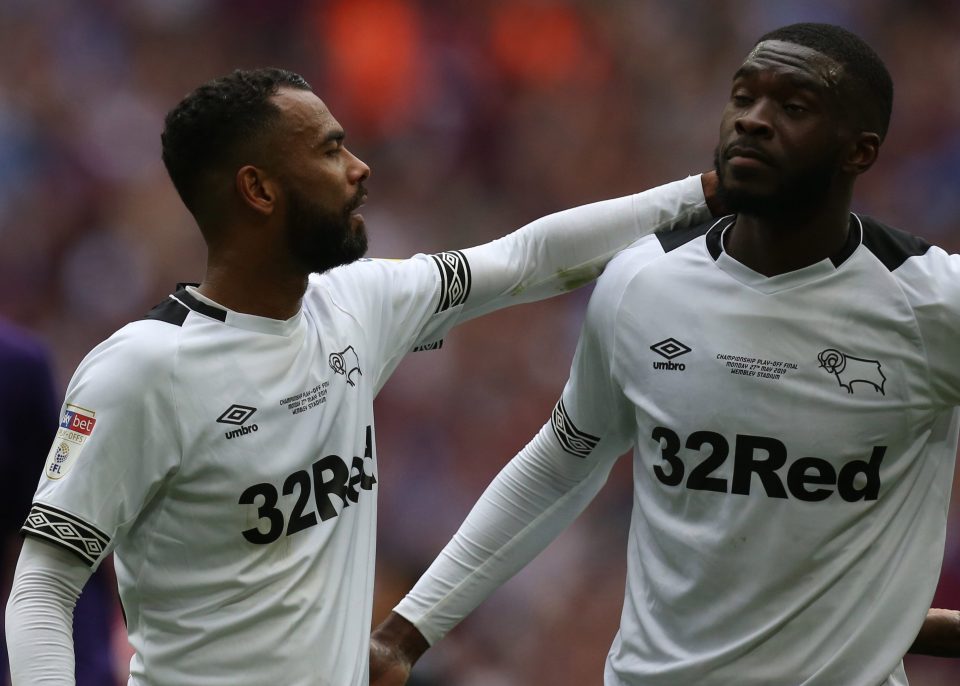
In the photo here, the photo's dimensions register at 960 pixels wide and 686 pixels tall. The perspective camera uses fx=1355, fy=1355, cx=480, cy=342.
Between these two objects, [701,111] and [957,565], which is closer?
[957,565]

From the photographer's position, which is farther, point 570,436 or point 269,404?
point 570,436

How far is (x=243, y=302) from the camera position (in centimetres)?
306

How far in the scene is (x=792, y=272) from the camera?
3.04 meters

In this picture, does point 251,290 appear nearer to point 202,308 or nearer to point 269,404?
point 202,308

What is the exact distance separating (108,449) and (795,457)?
146 cm

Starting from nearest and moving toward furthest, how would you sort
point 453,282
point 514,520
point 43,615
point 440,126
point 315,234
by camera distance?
point 43,615 < point 315,234 < point 453,282 < point 514,520 < point 440,126

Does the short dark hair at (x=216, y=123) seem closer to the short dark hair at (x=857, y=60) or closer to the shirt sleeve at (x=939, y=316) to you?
the short dark hair at (x=857, y=60)

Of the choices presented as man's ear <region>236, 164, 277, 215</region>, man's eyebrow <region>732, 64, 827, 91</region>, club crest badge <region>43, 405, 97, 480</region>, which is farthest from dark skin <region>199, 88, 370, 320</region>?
man's eyebrow <region>732, 64, 827, 91</region>

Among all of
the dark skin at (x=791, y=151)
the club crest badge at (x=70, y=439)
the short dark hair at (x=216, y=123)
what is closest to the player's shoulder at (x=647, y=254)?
the dark skin at (x=791, y=151)

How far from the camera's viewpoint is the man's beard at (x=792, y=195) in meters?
2.93

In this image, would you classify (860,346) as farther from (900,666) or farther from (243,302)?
(243,302)

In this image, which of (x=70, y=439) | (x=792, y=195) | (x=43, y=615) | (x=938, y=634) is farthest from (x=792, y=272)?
(x=43, y=615)

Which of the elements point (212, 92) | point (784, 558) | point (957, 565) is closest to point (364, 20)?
point (957, 565)

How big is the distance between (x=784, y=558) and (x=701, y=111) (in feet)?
20.0
